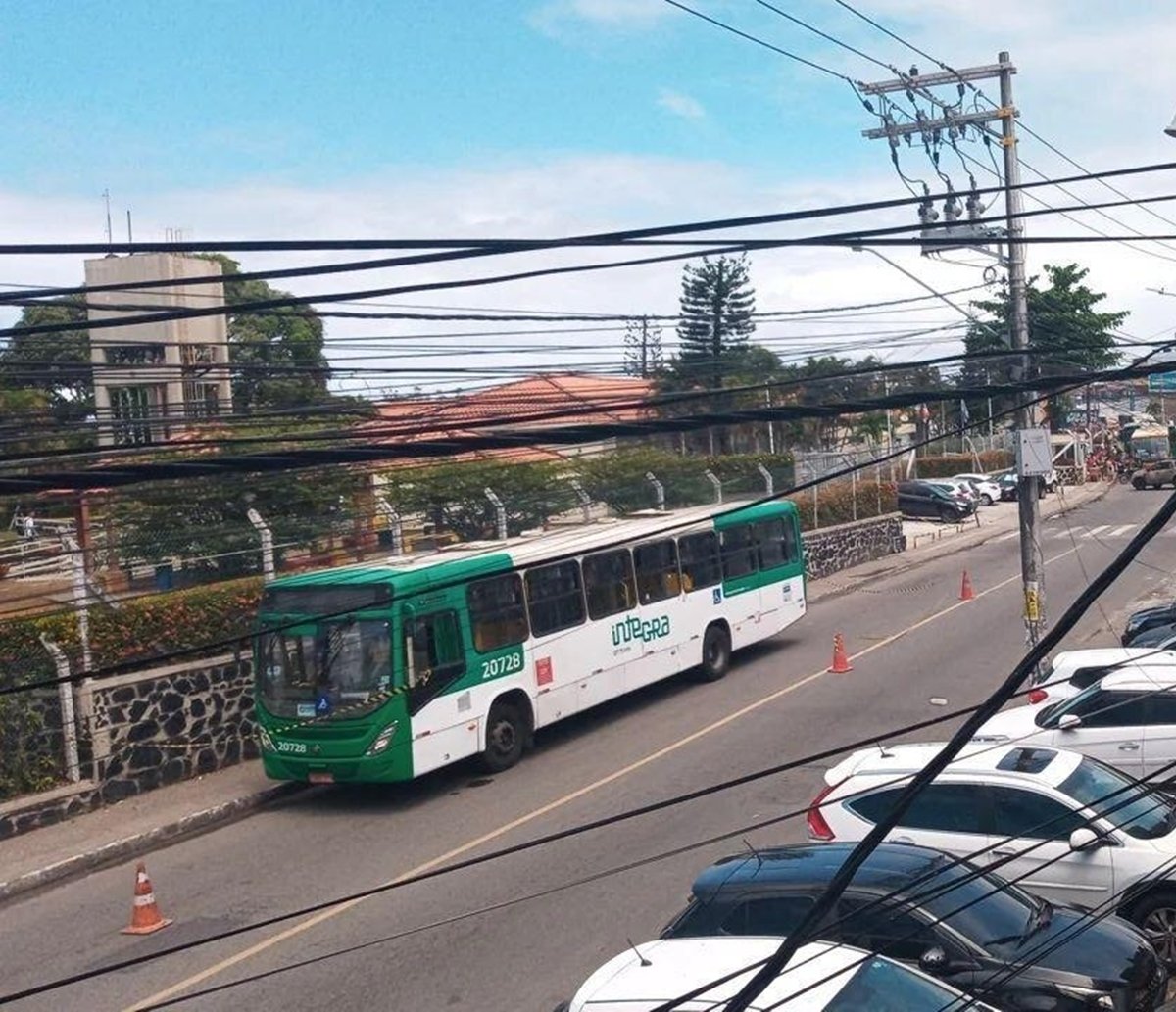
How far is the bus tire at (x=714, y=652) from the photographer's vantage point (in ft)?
70.8

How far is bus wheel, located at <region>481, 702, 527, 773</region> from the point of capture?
16.5 meters

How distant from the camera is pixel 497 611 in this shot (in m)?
16.6

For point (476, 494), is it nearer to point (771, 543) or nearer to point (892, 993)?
point (771, 543)

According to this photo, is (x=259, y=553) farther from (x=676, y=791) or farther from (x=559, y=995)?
(x=559, y=995)

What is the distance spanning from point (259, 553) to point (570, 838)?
665cm

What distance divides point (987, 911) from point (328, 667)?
8.54 metres

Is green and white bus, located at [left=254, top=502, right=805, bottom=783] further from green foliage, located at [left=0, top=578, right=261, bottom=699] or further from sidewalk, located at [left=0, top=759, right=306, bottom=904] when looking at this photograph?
green foliage, located at [left=0, top=578, right=261, bottom=699]

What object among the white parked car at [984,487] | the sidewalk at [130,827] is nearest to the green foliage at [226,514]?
the sidewalk at [130,827]

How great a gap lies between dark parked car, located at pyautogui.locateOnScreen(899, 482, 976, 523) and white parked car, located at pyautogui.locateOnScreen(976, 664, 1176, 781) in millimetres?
37732

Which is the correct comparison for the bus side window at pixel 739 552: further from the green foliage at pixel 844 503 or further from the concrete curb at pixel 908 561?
the green foliage at pixel 844 503

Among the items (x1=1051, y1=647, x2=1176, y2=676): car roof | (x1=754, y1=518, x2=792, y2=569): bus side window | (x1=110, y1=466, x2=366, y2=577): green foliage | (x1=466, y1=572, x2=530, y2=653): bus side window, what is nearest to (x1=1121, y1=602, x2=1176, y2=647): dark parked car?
(x1=1051, y1=647, x2=1176, y2=676): car roof

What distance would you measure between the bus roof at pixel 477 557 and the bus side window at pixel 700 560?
21 centimetres

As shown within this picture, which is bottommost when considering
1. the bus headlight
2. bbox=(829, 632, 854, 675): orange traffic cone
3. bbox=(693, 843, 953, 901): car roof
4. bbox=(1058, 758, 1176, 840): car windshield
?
bbox=(829, 632, 854, 675): orange traffic cone

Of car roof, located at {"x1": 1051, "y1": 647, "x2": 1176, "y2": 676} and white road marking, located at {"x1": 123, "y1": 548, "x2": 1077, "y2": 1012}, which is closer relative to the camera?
white road marking, located at {"x1": 123, "y1": 548, "x2": 1077, "y2": 1012}
